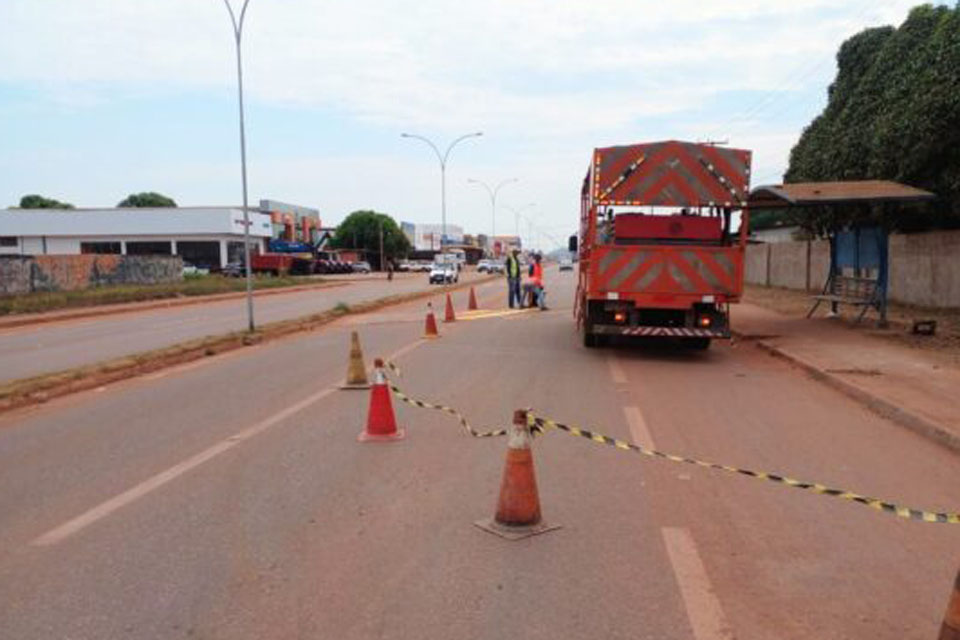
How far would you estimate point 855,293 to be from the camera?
19500mm

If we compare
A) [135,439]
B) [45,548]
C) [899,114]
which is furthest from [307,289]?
[45,548]

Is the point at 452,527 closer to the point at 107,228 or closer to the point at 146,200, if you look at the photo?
the point at 107,228

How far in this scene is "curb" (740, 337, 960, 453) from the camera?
7.80 m

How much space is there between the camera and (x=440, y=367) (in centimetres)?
1304

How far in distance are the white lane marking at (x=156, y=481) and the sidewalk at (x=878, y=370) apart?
6252mm

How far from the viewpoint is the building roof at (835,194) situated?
52.2ft

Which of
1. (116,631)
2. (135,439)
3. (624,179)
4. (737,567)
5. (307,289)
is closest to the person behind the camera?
(116,631)

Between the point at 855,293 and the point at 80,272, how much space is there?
35.9m

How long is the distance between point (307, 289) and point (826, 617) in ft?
158

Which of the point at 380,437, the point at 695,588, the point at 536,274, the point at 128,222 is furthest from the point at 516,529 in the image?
the point at 128,222

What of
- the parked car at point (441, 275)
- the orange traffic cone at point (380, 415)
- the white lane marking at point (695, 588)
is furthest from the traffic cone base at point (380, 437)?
the parked car at point (441, 275)

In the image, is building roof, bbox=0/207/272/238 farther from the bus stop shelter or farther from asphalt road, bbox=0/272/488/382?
the bus stop shelter

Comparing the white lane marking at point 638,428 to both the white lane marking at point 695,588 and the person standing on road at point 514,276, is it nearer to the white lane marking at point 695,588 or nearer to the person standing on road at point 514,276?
the white lane marking at point 695,588

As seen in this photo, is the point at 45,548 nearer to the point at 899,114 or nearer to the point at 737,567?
the point at 737,567
